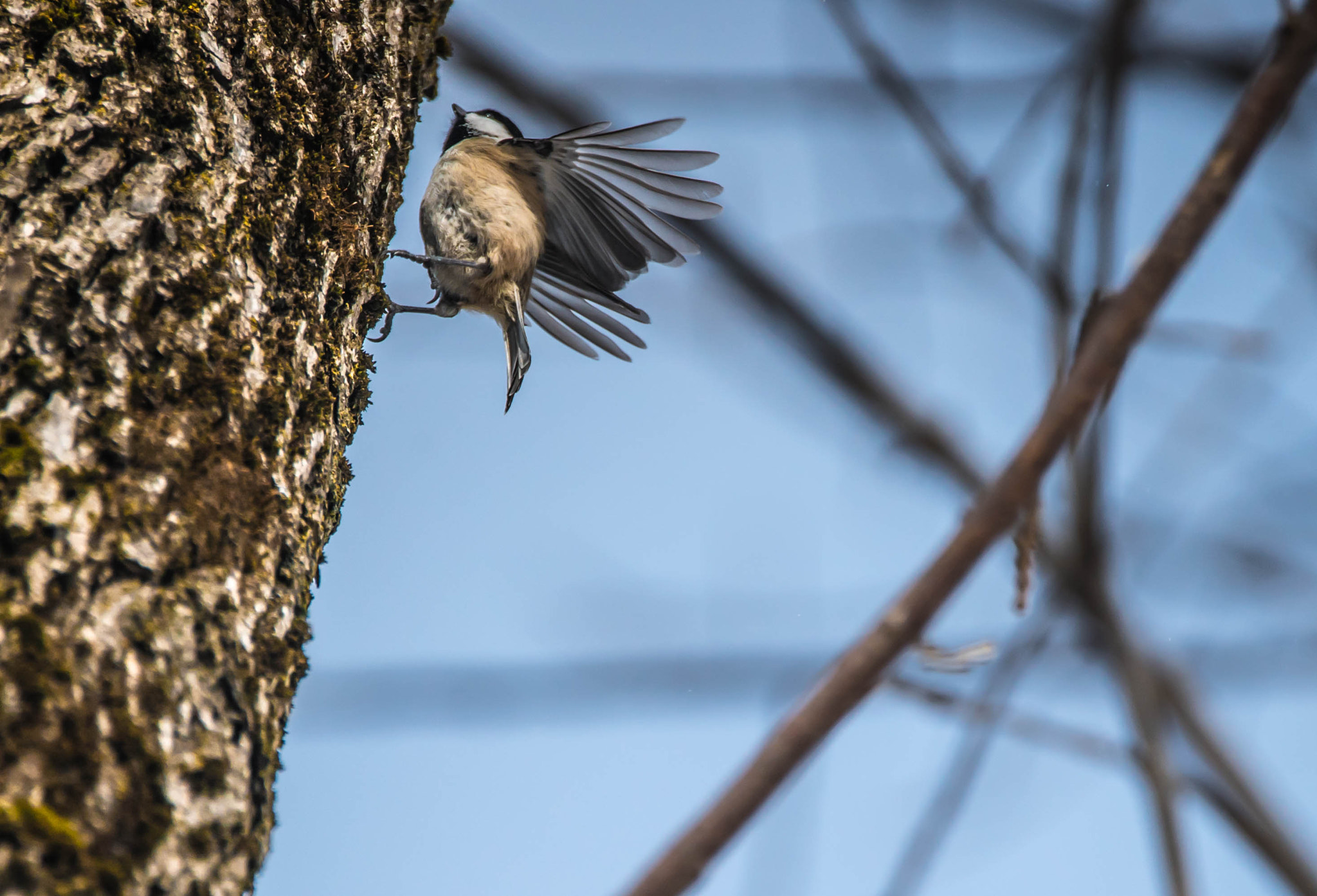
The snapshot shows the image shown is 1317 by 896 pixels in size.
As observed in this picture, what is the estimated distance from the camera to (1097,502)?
1283 millimetres

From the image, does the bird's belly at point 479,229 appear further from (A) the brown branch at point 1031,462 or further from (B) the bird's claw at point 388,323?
(A) the brown branch at point 1031,462

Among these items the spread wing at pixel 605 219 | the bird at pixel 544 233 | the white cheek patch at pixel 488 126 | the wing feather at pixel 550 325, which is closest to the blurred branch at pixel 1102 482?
the spread wing at pixel 605 219

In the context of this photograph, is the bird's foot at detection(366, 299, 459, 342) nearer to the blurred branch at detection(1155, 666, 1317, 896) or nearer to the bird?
the bird

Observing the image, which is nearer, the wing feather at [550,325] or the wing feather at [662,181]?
the wing feather at [662,181]

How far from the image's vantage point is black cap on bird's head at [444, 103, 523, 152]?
2.70 meters

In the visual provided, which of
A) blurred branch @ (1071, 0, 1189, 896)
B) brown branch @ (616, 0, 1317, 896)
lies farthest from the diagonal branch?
brown branch @ (616, 0, 1317, 896)

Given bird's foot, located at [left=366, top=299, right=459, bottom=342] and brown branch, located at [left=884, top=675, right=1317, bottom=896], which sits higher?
bird's foot, located at [left=366, top=299, right=459, bottom=342]

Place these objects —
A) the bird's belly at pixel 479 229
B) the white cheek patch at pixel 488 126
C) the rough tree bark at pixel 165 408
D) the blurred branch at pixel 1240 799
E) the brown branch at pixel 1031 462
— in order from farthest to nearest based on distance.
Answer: the white cheek patch at pixel 488 126
the bird's belly at pixel 479 229
the blurred branch at pixel 1240 799
the rough tree bark at pixel 165 408
the brown branch at pixel 1031 462

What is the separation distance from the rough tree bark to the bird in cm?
78

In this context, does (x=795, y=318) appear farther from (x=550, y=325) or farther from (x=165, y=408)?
(x=165, y=408)

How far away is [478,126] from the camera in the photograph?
2709 millimetres

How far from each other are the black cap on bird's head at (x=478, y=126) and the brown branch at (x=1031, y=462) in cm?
224

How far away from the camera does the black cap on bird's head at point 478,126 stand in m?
2.70

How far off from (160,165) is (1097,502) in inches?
46.6
